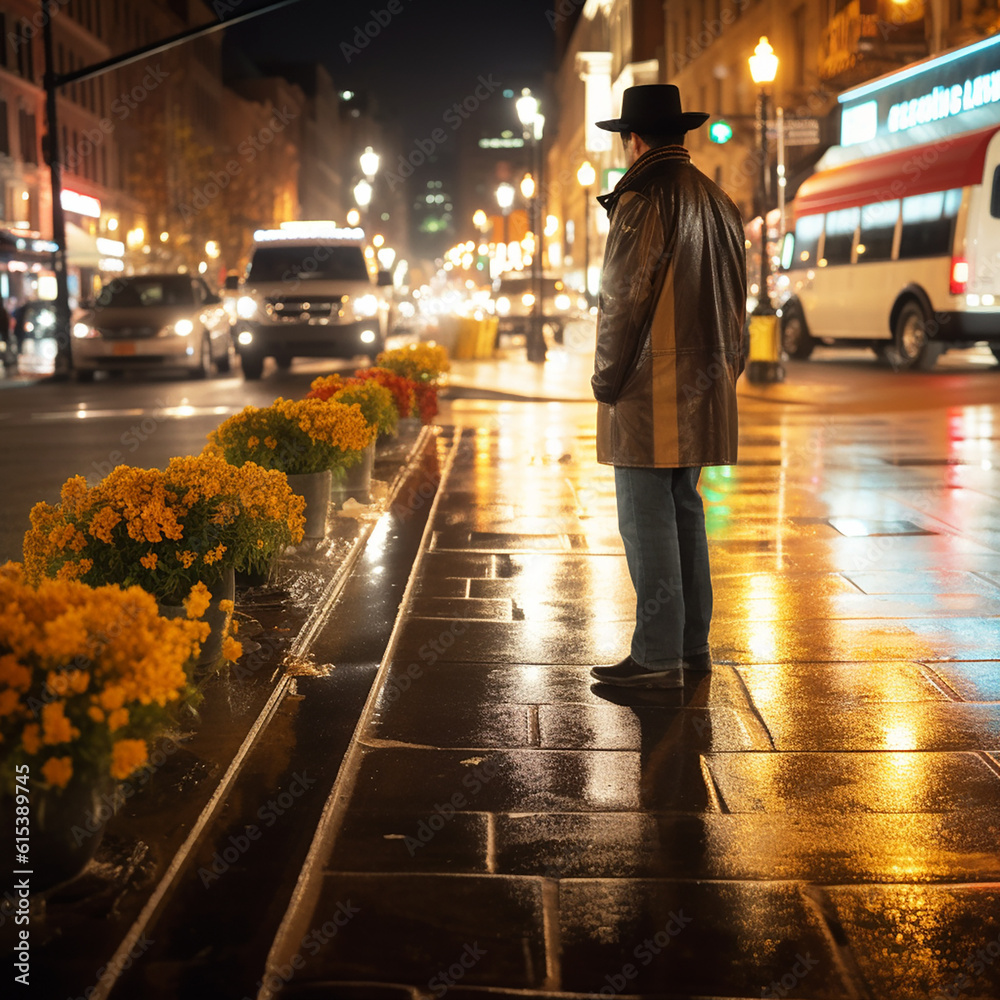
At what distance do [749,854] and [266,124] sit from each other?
379 feet

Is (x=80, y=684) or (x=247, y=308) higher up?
(x=247, y=308)

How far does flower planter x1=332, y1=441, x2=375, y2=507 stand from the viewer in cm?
894

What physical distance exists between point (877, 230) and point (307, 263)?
10.2 meters

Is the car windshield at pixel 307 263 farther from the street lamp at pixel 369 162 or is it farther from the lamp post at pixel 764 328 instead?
the street lamp at pixel 369 162

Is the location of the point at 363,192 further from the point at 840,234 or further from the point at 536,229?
the point at 840,234

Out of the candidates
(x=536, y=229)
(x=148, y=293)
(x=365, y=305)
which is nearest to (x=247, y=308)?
(x=365, y=305)

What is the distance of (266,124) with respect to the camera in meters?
113

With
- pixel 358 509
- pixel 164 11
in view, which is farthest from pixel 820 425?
pixel 164 11

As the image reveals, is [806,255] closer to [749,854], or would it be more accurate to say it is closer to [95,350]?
[95,350]

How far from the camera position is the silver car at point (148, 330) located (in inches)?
995

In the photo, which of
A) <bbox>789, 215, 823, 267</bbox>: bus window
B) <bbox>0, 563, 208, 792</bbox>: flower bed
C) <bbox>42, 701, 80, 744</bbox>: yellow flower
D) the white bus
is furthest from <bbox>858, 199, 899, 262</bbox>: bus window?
<bbox>42, 701, 80, 744</bbox>: yellow flower

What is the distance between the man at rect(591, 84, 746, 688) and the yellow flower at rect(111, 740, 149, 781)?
7.59ft

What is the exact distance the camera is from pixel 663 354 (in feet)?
15.6

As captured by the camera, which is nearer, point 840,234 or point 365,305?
point 365,305
